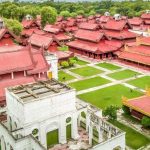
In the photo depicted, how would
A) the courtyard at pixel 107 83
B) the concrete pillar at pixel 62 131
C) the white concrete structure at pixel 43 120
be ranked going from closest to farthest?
1. the white concrete structure at pixel 43 120
2. the concrete pillar at pixel 62 131
3. the courtyard at pixel 107 83

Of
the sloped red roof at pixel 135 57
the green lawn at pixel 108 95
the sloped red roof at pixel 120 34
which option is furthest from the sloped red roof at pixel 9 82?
the sloped red roof at pixel 120 34

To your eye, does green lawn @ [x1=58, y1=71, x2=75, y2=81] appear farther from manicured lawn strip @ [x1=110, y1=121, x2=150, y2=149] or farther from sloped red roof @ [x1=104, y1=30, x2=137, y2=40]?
manicured lawn strip @ [x1=110, y1=121, x2=150, y2=149]

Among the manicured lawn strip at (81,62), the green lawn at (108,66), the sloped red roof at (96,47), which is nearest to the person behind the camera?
the green lawn at (108,66)

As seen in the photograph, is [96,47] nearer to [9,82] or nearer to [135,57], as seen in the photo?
[135,57]

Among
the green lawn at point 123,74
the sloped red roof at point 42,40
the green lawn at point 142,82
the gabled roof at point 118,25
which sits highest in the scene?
the gabled roof at point 118,25

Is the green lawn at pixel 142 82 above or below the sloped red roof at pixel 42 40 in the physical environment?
below

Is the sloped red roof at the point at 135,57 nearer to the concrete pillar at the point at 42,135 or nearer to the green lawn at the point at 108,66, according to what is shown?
the green lawn at the point at 108,66
